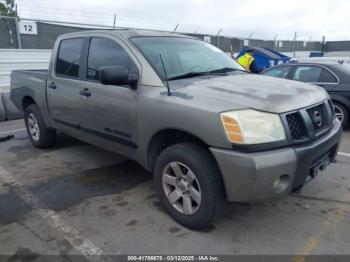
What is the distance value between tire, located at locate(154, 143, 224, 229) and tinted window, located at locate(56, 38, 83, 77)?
2.03m

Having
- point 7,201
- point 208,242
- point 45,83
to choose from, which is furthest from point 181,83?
point 45,83

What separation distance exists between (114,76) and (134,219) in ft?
4.73

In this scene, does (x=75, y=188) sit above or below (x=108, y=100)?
below

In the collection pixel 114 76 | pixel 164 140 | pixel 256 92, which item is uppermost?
pixel 114 76

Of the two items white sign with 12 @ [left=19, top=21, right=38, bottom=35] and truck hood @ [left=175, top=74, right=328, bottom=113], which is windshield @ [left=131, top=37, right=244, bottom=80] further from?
white sign with 12 @ [left=19, top=21, right=38, bottom=35]

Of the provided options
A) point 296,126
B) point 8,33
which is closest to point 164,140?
point 296,126

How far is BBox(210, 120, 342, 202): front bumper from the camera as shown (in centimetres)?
258

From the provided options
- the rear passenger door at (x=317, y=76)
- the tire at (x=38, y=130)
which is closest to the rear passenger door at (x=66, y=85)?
the tire at (x=38, y=130)

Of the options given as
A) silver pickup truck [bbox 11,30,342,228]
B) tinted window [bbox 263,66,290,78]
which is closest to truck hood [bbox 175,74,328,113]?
silver pickup truck [bbox 11,30,342,228]

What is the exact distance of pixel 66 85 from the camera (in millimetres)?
4496

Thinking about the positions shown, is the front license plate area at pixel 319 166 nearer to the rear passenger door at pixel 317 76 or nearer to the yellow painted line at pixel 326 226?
the yellow painted line at pixel 326 226

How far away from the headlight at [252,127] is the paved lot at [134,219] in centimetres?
97

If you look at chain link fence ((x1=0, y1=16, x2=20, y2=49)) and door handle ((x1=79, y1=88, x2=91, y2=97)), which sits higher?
chain link fence ((x1=0, y1=16, x2=20, y2=49))

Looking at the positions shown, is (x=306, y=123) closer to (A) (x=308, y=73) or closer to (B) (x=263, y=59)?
(A) (x=308, y=73)
